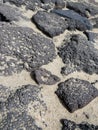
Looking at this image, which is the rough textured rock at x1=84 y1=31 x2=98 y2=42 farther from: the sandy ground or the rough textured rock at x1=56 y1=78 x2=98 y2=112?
the rough textured rock at x1=56 y1=78 x2=98 y2=112

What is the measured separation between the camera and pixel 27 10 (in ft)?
10.7

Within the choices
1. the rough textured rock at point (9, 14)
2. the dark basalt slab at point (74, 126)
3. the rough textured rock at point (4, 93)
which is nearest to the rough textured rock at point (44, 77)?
the rough textured rock at point (4, 93)

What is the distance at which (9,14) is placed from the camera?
3.02 meters

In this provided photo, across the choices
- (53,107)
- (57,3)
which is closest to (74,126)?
(53,107)

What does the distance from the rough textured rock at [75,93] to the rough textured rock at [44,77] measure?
0.22 feet

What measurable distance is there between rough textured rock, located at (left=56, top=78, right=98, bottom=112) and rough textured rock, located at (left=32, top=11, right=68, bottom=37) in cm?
61

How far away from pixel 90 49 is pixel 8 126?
1.11 meters

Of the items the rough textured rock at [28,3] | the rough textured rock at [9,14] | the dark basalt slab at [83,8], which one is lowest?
the dark basalt slab at [83,8]

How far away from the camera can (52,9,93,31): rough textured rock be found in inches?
125

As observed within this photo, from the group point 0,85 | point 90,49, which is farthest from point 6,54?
point 90,49

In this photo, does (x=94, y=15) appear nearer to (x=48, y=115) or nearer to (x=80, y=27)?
(x=80, y=27)

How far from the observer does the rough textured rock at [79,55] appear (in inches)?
108

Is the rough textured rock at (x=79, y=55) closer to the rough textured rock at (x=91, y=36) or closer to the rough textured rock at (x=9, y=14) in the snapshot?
the rough textured rock at (x=91, y=36)

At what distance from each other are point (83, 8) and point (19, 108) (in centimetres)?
161
